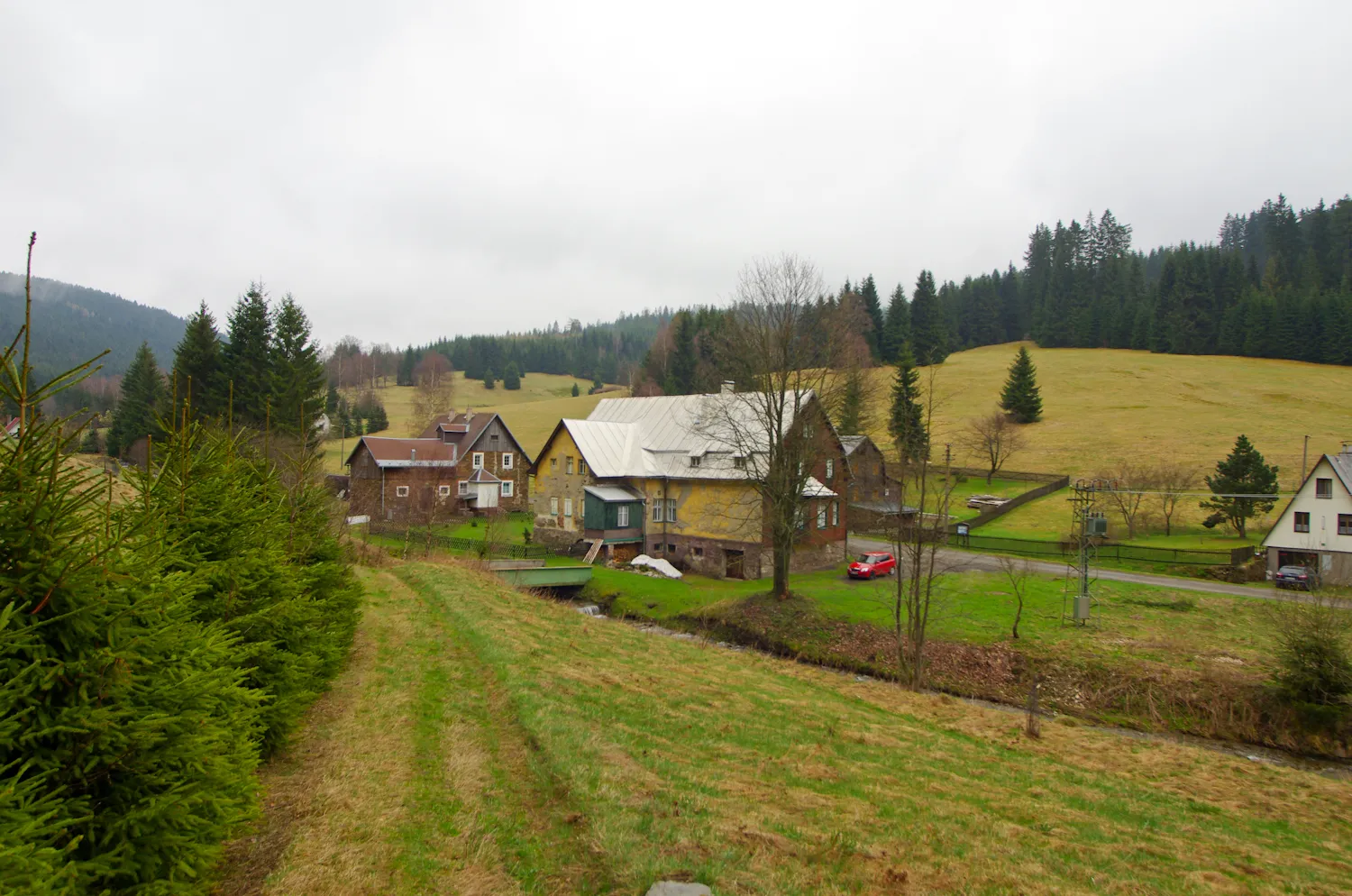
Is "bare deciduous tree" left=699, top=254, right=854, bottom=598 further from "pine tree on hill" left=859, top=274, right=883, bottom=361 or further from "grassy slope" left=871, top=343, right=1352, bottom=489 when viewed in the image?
"pine tree on hill" left=859, top=274, right=883, bottom=361

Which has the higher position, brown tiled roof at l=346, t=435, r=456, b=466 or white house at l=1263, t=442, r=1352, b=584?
brown tiled roof at l=346, t=435, r=456, b=466

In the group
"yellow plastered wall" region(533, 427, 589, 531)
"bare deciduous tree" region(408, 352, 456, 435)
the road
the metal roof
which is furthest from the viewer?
"bare deciduous tree" region(408, 352, 456, 435)

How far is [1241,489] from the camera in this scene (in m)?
42.7

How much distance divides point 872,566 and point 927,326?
245 ft

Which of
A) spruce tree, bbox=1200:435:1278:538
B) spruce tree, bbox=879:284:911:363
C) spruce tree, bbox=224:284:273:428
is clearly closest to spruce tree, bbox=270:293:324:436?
spruce tree, bbox=224:284:273:428

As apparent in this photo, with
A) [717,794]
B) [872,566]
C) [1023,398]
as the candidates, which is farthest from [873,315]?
[717,794]

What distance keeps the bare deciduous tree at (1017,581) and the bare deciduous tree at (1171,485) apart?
39.3 ft

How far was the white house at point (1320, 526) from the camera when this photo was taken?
34.8 metres

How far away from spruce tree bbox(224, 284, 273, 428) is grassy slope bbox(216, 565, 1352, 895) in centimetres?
3154

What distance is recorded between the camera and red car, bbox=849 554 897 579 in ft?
116

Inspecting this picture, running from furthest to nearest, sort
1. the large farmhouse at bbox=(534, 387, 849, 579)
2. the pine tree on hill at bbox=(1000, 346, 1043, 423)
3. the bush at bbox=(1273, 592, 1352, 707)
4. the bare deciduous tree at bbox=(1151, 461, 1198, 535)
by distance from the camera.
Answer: the pine tree on hill at bbox=(1000, 346, 1043, 423), the bare deciduous tree at bbox=(1151, 461, 1198, 535), the large farmhouse at bbox=(534, 387, 849, 579), the bush at bbox=(1273, 592, 1352, 707)

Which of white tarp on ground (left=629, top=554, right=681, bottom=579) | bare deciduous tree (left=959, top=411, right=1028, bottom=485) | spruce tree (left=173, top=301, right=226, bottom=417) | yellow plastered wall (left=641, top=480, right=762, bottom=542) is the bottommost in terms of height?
white tarp on ground (left=629, top=554, right=681, bottom=579)

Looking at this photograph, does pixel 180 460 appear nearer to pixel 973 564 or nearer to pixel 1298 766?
pixel 1298 766

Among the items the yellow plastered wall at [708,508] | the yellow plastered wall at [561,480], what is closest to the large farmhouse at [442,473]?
the yellow plastered wall at [561,480]
